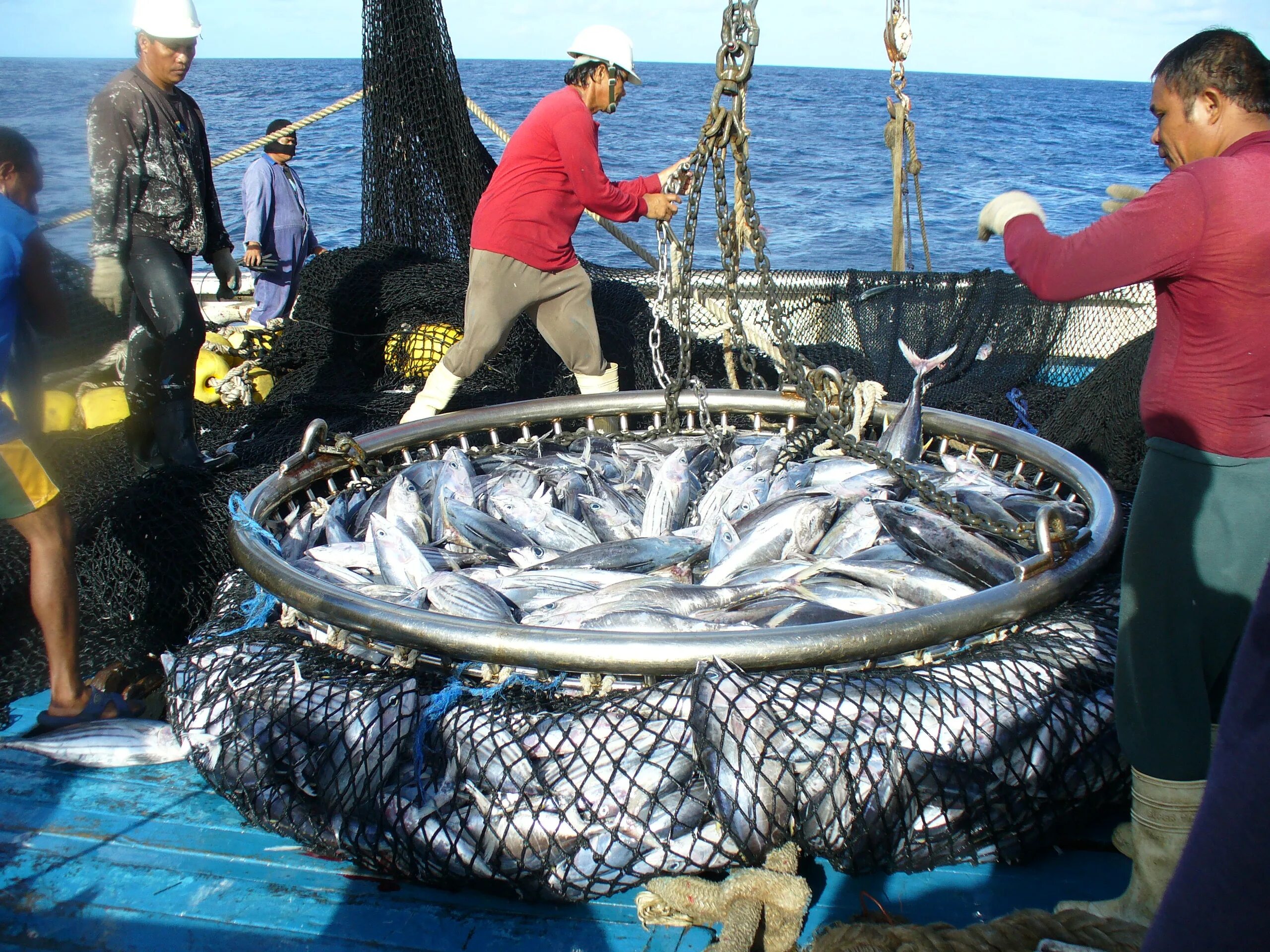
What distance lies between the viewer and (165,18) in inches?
165

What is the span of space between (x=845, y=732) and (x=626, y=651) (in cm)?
55

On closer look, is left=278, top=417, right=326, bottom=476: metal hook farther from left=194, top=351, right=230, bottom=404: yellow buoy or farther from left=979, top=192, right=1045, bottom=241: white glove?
left=194, top=351, right=230, bottom=404: yellow buoy

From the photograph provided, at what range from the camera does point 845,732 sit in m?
2.05

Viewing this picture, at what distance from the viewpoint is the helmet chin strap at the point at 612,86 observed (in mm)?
4949

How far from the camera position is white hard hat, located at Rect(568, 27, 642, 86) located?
15.9 ft

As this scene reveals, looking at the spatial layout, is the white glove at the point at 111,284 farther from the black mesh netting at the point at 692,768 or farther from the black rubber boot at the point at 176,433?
the black mesh netting at the point at 692,768

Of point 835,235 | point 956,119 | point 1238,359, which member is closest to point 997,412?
point 1238,359

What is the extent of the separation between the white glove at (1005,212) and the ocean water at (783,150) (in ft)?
9.56

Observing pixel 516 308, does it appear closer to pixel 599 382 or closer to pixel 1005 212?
pixel 599 382

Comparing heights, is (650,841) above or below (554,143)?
below

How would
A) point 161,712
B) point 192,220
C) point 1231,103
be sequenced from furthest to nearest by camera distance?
point 192,220, point 161,712, point 1231,103

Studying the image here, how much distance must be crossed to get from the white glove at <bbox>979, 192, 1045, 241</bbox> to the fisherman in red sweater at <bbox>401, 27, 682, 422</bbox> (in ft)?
8.75

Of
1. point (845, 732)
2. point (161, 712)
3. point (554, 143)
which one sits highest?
point (554, 143)

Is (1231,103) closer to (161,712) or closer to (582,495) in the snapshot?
(582,495)
